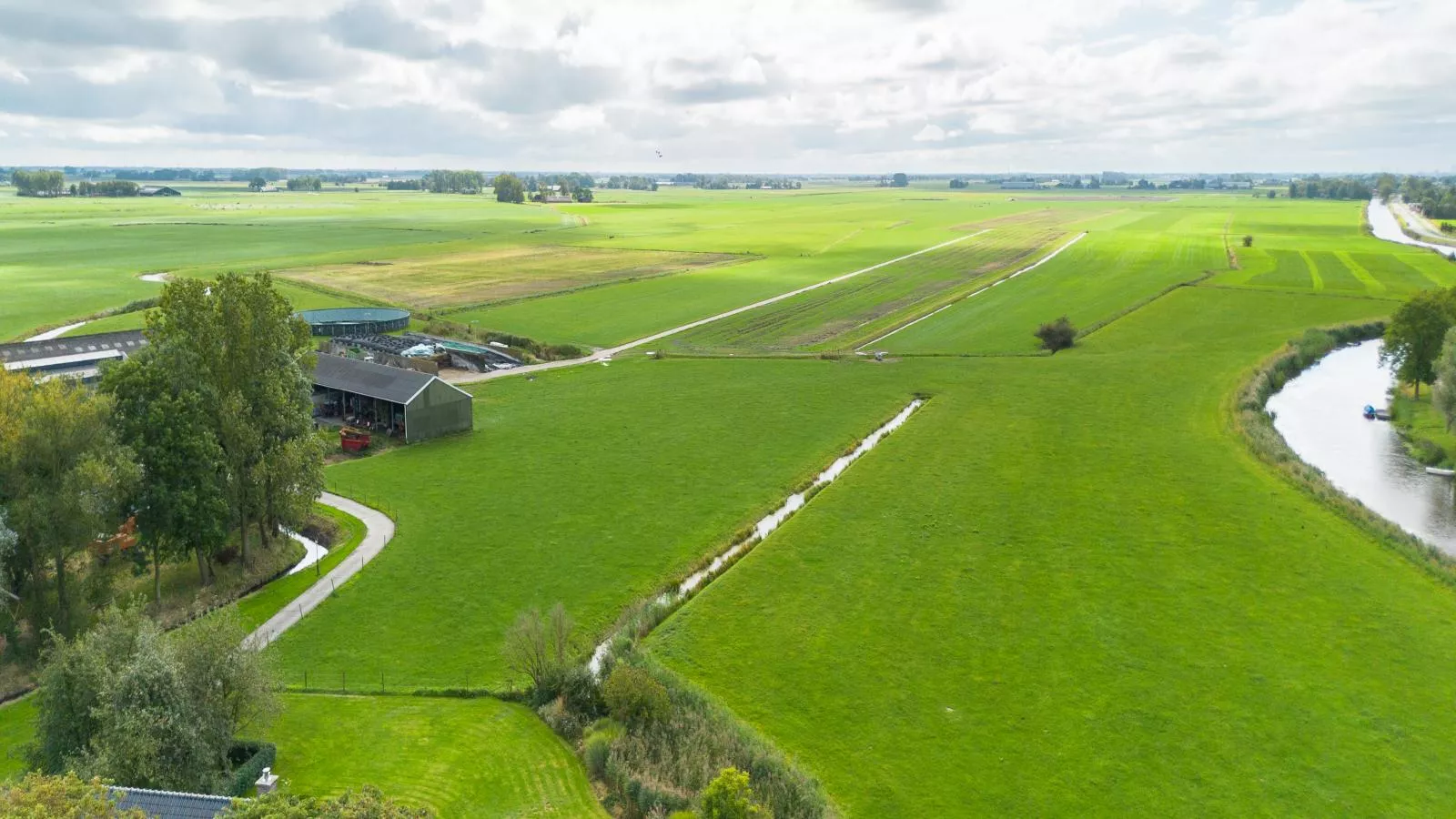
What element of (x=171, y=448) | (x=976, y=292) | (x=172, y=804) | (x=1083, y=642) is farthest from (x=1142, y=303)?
(x=172, y=804)

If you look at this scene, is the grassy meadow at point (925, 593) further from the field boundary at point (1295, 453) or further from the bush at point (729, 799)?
the bush at point (729, 799)

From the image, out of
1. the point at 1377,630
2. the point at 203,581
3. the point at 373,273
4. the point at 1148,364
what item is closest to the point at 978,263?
the point at 1148,364

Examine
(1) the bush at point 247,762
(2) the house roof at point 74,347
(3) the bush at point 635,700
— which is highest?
(2) the house roof at point 74,347

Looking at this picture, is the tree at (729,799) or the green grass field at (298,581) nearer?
the tree at (729,799)

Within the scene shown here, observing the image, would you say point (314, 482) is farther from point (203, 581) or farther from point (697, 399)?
point (697, 399)

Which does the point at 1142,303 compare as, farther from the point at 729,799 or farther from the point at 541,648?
the point at 729,799

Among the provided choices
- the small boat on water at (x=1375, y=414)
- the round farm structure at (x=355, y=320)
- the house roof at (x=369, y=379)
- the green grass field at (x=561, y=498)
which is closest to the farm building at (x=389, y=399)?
the house roof at (x=369, y=379)
